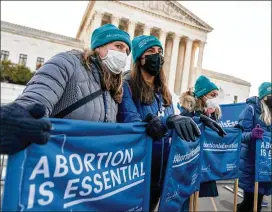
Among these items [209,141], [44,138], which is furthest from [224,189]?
[44,138]

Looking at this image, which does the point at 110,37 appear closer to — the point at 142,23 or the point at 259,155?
the point at 259,155

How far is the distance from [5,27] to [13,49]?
289 centimetres

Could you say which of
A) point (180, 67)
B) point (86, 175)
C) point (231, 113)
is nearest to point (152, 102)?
point (86, 175)

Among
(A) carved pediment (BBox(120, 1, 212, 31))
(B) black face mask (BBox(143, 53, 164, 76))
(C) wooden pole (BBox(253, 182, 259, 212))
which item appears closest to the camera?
(B) black face mask (BBox(143, 53, 164, 76))

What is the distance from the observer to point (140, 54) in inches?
104

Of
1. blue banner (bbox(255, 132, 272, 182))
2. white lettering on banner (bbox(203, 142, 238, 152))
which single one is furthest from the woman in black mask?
blue banner (bbox(255, 132, 272, 182))

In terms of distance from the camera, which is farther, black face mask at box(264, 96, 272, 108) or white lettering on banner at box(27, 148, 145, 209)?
black face mask at box(264, 96, 272, 108)

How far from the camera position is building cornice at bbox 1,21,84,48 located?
34438 millimetres

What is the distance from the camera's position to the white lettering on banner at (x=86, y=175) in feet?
4.16

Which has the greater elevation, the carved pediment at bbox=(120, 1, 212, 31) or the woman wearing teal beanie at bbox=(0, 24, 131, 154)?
the carved pediment at bbox=(120, 1, 212, 31)

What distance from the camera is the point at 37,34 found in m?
35.2

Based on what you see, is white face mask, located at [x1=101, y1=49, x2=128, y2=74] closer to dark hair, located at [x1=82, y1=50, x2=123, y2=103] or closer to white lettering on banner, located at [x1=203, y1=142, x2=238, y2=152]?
dark hair, located at [x1=82, y1=50, x2=123, y2=103]

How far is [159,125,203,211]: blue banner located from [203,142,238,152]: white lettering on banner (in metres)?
0.28

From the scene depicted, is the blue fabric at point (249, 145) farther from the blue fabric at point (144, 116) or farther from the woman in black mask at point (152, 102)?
the blue fabric at point (144, 116)
